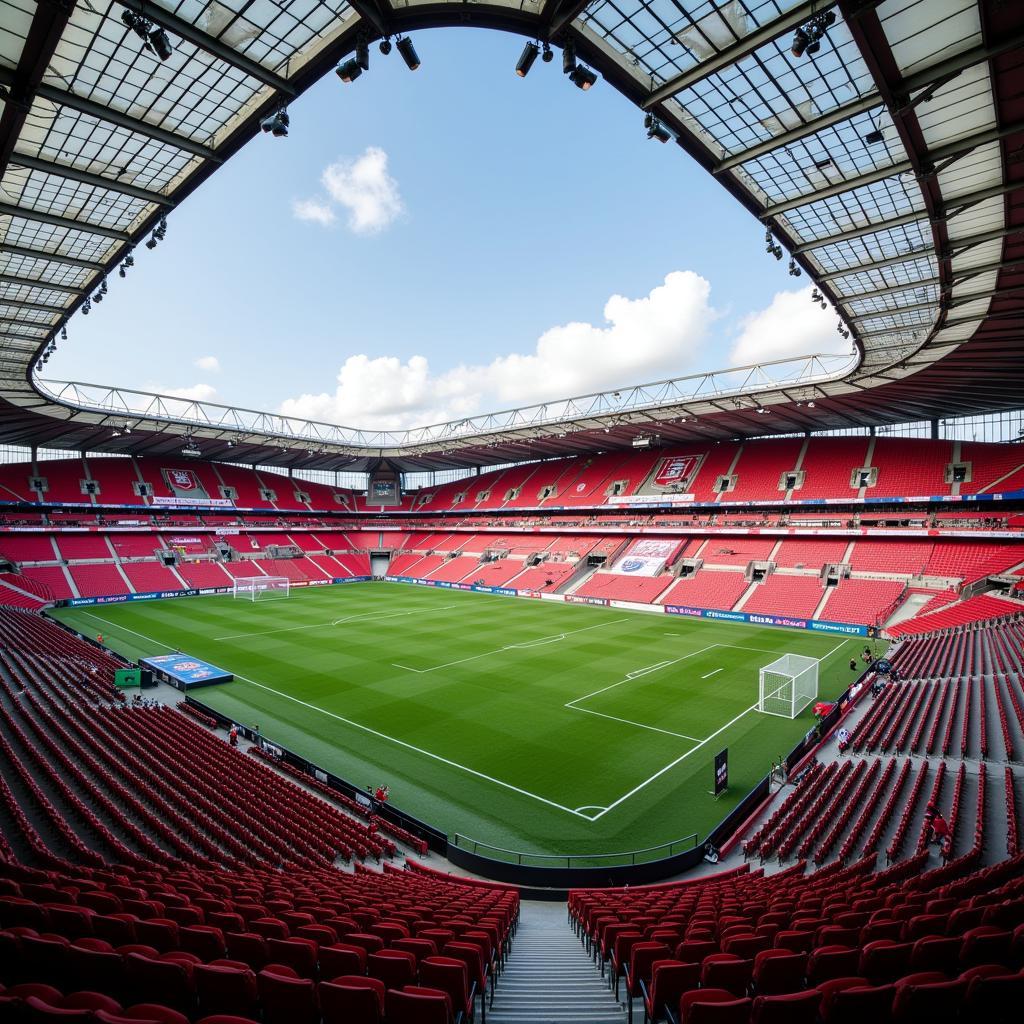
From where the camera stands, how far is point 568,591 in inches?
1978

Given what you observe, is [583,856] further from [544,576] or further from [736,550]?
[544,576]

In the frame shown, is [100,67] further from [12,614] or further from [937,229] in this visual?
[12,614]

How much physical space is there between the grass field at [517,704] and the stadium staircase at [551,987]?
500 cm

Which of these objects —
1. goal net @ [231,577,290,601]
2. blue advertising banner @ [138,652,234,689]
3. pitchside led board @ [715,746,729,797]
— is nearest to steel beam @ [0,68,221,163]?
blue advertising banner @ [138,652,234,689]

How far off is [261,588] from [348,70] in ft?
167

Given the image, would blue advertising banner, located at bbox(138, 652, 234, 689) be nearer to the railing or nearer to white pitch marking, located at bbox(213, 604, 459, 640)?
white pitch marking, located at bbox(213, 604, 459, 640)

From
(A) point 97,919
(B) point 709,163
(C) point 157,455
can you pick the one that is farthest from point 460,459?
(A) point 97,919

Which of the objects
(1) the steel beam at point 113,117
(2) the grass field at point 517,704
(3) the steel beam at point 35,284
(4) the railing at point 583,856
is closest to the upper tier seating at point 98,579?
(2) the grass field at point 517,704

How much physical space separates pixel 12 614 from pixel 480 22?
39933 mm

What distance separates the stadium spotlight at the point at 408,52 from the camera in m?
9.95

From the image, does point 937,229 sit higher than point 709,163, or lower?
lower

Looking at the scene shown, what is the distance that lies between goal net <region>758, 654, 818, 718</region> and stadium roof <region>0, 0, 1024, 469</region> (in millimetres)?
14726

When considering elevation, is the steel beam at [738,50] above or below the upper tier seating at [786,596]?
above

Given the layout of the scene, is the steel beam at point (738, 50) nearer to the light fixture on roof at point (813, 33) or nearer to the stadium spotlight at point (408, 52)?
the light fixture on roof at point (813, 33)
